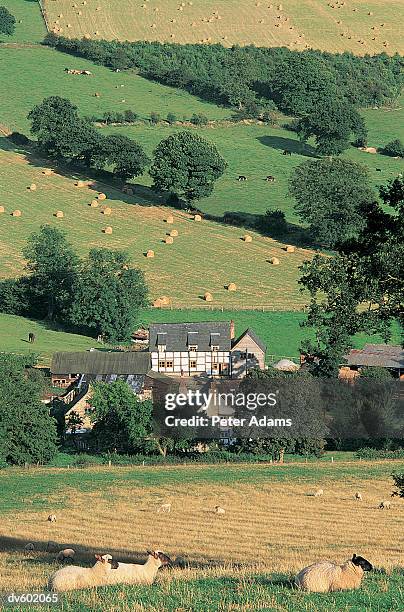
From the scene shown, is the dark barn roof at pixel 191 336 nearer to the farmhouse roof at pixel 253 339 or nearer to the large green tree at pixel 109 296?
the farmhouse roof at pixel 253 339

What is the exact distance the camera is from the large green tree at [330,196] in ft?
440

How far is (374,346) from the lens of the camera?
104 meters

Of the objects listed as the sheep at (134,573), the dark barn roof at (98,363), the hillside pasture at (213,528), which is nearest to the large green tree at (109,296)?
the dark barn roof at (98,363)

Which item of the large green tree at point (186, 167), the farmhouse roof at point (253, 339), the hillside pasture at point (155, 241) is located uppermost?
the large green tree at point (186, 167)

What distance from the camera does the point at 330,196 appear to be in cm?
13925

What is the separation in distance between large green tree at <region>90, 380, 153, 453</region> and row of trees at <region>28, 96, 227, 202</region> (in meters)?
59.3

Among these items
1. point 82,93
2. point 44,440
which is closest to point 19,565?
point 44,440

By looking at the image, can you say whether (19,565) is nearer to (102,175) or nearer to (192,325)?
(192,325)

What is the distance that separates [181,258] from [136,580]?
93364 millimetres

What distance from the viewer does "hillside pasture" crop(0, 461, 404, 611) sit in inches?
1197

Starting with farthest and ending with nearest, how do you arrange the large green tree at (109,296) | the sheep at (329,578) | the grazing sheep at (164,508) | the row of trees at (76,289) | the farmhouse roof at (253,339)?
the row of trees at (76,289) → the large green tree at (109,296) → the farmhouse roof at (253,339) → the grazing sheep at (164,508) → the sheep at (329,578)

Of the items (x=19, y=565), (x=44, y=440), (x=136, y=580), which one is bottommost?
(x=44, y=440)

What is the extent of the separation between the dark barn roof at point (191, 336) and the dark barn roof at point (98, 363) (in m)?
4.01

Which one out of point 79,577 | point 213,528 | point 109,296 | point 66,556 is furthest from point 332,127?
point 79,577
